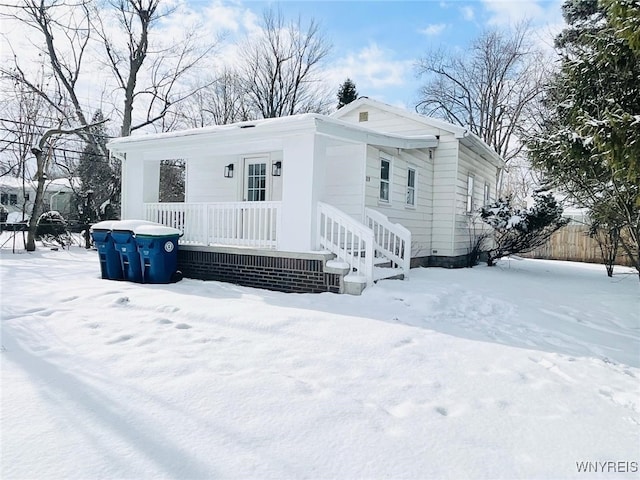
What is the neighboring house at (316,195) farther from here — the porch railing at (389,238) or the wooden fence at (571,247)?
the wooden fence at (571,247)

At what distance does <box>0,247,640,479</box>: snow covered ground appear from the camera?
2.17 meters

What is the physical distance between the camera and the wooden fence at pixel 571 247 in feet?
54.7

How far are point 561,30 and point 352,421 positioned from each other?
66.3 ft

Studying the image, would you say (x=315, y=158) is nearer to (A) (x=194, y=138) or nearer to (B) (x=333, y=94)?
(A) (x=194, y=138)

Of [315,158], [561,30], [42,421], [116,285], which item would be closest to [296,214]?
[315,158]

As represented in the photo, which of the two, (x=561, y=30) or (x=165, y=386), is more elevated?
(x=561, y=30)

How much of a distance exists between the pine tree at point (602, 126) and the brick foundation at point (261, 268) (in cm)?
408

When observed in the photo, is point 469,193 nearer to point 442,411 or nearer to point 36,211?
point 442,411

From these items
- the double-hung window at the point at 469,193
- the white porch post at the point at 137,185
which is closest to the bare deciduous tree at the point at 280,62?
the double-hung window at the point at 469,193

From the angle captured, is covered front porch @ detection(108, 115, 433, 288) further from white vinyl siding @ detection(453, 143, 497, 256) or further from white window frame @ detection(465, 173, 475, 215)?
white window frame @ detection(465, 173, 475, 215)

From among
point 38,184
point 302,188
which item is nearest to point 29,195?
A: point 38,184

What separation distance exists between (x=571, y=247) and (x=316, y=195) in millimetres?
14523

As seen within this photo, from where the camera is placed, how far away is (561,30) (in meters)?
17.5

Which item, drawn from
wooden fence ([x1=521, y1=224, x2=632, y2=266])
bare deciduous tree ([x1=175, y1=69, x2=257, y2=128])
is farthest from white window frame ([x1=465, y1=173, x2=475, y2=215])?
bare deciduous tree ([x1=175, y1=69, x2=257, y2=128])
